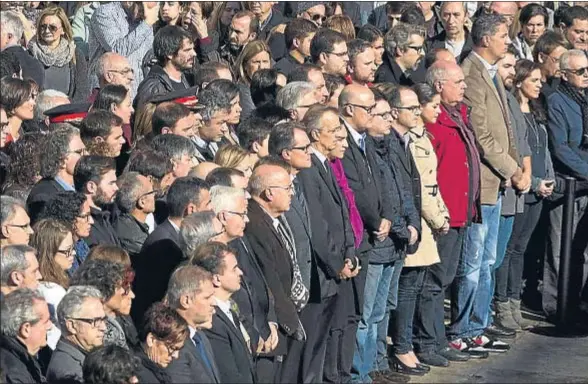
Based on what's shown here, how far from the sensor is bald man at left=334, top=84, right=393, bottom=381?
11.3 meters

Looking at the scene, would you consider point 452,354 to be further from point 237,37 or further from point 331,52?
point 237,37

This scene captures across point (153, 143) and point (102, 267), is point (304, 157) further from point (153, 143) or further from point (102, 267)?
point (102, 267)

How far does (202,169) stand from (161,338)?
207 centimetres

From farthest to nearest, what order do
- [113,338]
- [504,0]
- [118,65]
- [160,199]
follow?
[504,0], [118,65], [160,199], [113,338]

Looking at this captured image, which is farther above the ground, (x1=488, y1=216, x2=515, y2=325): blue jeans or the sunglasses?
the sunglasses

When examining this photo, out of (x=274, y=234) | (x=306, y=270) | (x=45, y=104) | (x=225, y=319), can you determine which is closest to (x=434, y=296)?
(x=306, y=270)

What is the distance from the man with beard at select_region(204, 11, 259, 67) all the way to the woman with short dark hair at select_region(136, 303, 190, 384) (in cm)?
576

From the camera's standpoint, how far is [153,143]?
1011 cm

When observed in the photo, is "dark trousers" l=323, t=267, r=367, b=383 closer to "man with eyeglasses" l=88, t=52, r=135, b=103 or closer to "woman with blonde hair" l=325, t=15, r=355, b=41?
"man with eyeglasses" l=88, t=52, r=135, b=103

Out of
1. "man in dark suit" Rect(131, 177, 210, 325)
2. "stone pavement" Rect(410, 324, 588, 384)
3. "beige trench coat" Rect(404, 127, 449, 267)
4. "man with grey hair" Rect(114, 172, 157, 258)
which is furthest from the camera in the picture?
"stone pavement" Rect(410, 324, 588, 384)

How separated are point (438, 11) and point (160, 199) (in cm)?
759

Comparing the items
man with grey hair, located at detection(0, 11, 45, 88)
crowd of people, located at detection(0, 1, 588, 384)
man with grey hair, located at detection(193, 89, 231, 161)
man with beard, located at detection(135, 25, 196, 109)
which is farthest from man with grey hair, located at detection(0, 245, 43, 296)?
man with grey hair, located at detection(0, 11, 45, 88)

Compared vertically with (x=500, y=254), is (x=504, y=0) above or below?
above

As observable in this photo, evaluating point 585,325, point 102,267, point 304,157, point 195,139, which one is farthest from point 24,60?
point 585,325
